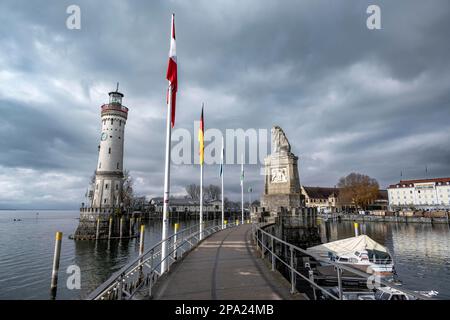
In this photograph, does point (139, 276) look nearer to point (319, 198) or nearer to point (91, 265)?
point (91, 265)

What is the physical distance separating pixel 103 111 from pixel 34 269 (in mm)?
32894

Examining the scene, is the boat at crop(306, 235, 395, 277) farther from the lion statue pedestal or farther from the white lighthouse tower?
the white lighthouse tower

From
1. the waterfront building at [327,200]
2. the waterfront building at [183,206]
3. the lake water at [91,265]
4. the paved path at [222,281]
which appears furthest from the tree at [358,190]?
the paved path at [222,281]

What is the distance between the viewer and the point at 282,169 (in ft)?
96.8

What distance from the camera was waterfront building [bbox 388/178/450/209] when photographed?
89.6 metres

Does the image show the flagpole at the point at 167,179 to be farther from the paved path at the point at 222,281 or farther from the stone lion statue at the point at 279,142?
the stone lion statue at the point at 279,142

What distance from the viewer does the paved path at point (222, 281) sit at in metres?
6.02

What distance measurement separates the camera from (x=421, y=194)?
9512cm

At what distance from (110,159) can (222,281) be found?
45484mm

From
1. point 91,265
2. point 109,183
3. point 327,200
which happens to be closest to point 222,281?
point 91,265

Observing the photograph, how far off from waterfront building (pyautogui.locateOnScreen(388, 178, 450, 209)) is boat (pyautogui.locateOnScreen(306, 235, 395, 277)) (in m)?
87.9

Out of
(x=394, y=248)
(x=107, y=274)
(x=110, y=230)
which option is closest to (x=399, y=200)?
(x=394, y=248)
